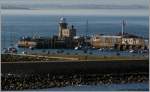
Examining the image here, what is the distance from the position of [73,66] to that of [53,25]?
1.21ft

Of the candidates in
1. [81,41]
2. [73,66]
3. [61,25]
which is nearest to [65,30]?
[61,25]

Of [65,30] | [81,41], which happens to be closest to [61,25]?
[65,30]

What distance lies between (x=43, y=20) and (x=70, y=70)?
0.46 meters

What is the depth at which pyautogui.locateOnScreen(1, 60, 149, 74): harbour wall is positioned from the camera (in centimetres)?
868

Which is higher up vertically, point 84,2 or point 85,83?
point 84,2

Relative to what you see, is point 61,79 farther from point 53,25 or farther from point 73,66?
point 53,25

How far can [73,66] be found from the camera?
8.72 m

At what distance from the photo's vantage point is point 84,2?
8648mm

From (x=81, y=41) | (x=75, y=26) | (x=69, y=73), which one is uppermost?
(x=75, y=26)

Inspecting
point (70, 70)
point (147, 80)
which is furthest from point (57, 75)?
point (147, 80)

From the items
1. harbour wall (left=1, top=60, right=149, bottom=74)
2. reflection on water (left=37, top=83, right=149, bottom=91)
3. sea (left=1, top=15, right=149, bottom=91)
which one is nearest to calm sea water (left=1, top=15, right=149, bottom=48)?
sea (left=1, top=15, right=149, bottom=91)

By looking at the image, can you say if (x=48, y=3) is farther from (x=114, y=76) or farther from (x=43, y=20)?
(x=114, y=76)

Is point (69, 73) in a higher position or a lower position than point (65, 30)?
lower

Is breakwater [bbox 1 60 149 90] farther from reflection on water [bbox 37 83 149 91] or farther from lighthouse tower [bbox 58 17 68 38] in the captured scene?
lighthouse tower [bbox 58 17 68 38]
